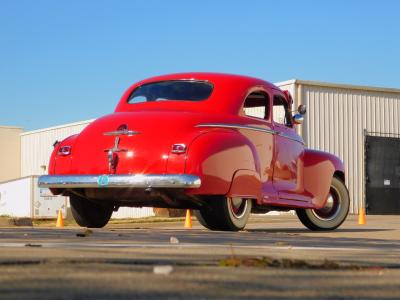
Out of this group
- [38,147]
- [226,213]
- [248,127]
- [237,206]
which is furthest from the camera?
[38,147]

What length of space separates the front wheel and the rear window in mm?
2512

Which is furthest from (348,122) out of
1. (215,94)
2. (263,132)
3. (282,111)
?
(215,94)

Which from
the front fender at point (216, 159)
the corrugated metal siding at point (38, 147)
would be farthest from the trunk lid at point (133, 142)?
the corrugated metal siding at point (38, 147)

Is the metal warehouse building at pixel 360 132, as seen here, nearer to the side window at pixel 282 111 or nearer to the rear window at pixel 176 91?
the side window at pixel 282 111

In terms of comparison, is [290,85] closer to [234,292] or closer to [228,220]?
[228,220]

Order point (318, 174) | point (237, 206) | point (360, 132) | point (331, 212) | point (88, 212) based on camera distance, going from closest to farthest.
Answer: point (237, 206)
point (88, 212)
point (318, 174)
point (331, 212)
point (360, 132)

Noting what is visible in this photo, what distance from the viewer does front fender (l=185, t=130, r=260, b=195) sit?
340 inches

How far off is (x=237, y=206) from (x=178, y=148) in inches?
47.0

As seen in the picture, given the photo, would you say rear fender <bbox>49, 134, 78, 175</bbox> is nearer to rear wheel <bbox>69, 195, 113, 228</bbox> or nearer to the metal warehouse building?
rear wheel <bbox>69, 195, 113, 228</bbox>

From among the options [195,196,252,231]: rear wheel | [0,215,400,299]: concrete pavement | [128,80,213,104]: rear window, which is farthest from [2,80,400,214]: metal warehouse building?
[0,215,400,299]: concrete pavement

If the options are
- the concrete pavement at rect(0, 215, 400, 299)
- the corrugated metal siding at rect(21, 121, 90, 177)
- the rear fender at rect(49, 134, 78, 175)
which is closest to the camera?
the concrete pavement at rect(0, 215, 400, 299)

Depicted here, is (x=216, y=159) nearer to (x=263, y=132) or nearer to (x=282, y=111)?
(x=263, y=132)

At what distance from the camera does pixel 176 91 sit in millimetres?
10016

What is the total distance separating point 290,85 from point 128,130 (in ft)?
58.7
